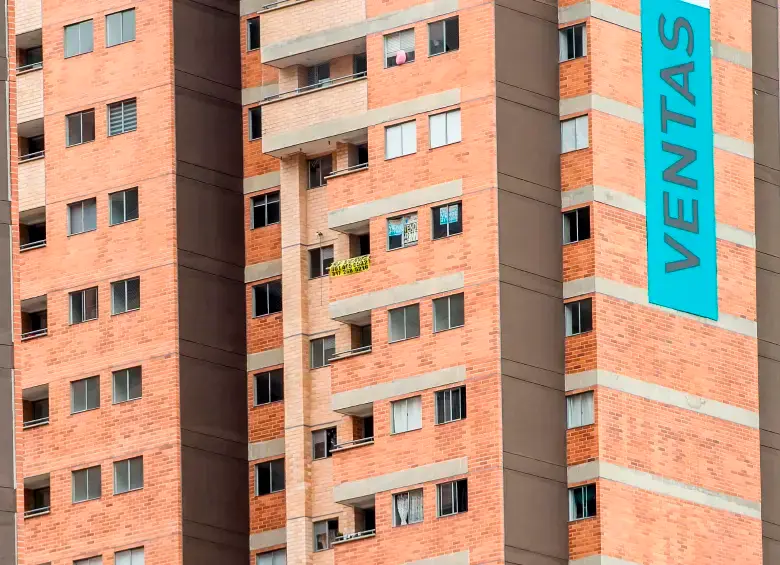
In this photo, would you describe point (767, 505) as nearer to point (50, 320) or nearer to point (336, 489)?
point (336, 489)

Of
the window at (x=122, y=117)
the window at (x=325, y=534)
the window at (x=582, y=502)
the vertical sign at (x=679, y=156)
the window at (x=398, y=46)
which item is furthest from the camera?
the window at (x=122, y=117)

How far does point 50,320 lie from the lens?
5379 inches

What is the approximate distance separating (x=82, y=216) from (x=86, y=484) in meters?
10.1

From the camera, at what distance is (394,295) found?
128m

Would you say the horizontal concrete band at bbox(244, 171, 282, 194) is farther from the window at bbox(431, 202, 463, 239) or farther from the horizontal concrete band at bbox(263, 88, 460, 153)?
the window at bbox(431, 202, 463, 239)

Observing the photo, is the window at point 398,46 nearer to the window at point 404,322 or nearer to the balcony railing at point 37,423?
the window at point 404,322

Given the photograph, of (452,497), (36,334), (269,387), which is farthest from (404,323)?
(36,334)

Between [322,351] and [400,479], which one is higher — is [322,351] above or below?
above

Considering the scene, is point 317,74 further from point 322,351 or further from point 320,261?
point 322,351

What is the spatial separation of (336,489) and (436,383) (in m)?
5.57

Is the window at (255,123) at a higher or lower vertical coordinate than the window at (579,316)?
higher

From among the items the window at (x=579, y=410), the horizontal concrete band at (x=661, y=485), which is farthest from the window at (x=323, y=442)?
the horizontal concrete band at (x=661, y=485)

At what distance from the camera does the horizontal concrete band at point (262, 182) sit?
447ft

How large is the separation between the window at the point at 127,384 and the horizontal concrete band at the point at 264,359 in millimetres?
4304
